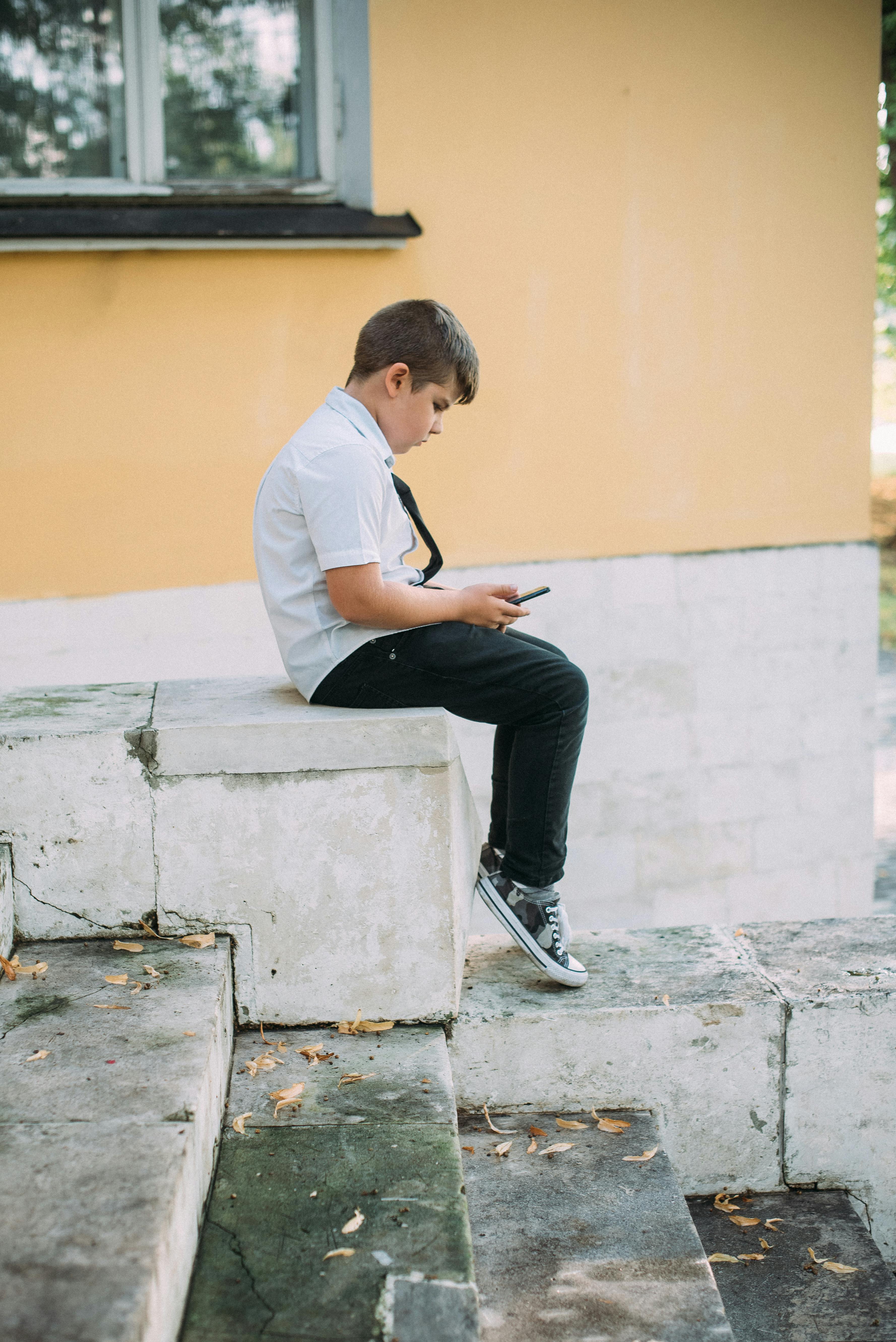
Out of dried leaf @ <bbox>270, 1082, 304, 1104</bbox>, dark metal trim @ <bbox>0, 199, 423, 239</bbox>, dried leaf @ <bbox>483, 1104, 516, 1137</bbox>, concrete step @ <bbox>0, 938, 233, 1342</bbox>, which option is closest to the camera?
concrete step @ <bbox>0, 938, 233, 1342</bbox>

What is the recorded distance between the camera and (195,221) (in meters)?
3.98

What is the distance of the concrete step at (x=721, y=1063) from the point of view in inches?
99.7

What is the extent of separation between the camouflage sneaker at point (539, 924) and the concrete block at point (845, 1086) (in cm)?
51

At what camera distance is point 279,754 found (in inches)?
91.5

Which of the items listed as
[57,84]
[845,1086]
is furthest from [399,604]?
[57,84]

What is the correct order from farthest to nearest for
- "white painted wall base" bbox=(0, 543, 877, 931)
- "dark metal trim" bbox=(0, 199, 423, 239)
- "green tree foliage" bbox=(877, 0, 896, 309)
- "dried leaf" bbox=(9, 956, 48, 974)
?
1. "green tree foliage" bbox=(877, 0, 896, 309)
2. "white painted wall base" bbox=(0, 543, 877, 931)
3. "dark metal trim" bbox=(0, 199, 423, 239)
4. "dried leaf" bbox=(9, 956, 48, 974)

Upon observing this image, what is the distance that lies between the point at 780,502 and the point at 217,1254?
3.82 meters

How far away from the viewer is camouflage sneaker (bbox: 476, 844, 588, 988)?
2613mm

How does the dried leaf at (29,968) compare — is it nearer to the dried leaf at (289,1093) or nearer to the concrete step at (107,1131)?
the concrete step at (107,1131)

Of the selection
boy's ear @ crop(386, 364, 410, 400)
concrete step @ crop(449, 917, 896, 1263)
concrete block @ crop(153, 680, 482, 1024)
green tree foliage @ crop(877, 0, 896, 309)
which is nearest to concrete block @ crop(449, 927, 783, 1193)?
concrete step @ crop(449, 917, 896, 1263)

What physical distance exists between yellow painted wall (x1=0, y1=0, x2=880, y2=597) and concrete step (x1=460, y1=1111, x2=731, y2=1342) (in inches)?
97.6

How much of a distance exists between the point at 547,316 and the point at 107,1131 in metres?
3.53

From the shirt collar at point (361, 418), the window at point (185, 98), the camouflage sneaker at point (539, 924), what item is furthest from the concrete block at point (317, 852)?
the window at point (185, 98)

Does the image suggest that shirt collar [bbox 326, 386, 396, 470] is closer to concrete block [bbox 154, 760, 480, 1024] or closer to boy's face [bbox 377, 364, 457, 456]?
boy's face [bbox 377, 364, 457, 456]
